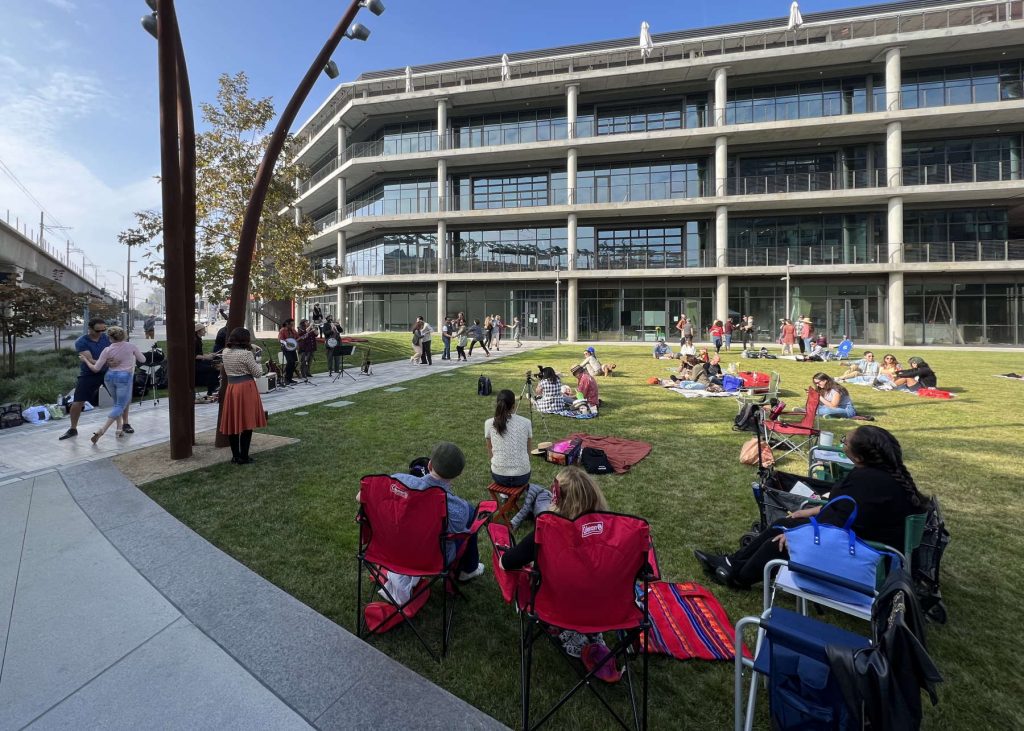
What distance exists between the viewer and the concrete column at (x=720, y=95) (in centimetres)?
3025

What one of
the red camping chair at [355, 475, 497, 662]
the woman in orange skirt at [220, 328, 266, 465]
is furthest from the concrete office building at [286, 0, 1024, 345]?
the red camping chair at [355, 475, 497, 662]

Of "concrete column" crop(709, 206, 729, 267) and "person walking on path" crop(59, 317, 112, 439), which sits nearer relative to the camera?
"person walking on path" crop(59, 317, 112, 439)

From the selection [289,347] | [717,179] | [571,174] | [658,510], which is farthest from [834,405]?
[571,174]

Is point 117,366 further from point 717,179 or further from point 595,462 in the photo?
point 717,179

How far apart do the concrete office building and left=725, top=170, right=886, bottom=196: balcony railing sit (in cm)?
14

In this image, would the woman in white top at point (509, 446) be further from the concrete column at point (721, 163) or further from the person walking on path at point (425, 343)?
the concrete column at point (721, 163)

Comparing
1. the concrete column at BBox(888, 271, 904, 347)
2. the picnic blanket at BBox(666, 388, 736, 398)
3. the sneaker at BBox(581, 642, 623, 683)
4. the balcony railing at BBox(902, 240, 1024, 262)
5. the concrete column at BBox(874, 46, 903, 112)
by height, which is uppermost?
the concrete column at BBox(874, 46, 903, 112)

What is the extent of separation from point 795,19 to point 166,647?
41.6 m

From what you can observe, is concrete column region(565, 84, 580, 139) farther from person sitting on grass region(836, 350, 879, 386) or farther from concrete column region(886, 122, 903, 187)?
person sitting on grass region(836, 350, 879, 386)

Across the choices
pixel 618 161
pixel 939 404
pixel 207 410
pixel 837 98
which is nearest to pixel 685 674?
pixel 207 410

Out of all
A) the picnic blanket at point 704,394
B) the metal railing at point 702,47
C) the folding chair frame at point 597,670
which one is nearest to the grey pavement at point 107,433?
the folding chair frame at point 597,670

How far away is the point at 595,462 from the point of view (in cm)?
655

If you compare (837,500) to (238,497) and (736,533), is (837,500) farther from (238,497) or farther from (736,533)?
(238,497)

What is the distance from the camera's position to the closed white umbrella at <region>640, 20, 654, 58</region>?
105ft
